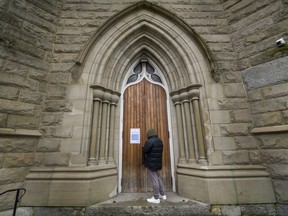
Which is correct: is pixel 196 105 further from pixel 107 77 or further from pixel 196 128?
pixel 107 77

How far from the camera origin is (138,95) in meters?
4.07

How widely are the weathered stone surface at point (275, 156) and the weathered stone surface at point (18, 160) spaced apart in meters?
4.65

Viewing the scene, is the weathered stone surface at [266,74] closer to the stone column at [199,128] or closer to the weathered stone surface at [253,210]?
the stone column at [199,128]

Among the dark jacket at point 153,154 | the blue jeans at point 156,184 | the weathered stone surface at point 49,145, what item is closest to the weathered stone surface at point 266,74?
the dark jacket at point 153,154

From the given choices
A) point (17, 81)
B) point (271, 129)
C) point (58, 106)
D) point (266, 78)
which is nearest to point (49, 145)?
point (58, 106)

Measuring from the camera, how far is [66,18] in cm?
381

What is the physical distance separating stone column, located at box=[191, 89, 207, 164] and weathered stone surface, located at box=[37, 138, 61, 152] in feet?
9.70

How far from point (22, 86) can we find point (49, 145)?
1.32 meters

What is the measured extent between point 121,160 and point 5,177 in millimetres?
2156

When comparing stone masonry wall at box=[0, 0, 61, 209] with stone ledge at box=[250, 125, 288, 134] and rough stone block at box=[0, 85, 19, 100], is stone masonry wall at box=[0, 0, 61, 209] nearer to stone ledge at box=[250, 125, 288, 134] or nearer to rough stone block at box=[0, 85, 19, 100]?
rough stone block at box=[0, 85, 19, 100]

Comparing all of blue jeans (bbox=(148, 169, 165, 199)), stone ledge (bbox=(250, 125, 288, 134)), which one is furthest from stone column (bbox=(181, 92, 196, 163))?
stone ledge (bbox=(250, 125, 288, 134))

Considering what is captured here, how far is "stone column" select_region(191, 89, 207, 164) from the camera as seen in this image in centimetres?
310

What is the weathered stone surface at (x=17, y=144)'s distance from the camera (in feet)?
8.68

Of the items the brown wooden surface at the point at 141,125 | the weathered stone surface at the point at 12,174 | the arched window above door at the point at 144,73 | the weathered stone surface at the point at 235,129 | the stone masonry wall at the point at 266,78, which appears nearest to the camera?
the weathered stone surface at the point at 12,174
